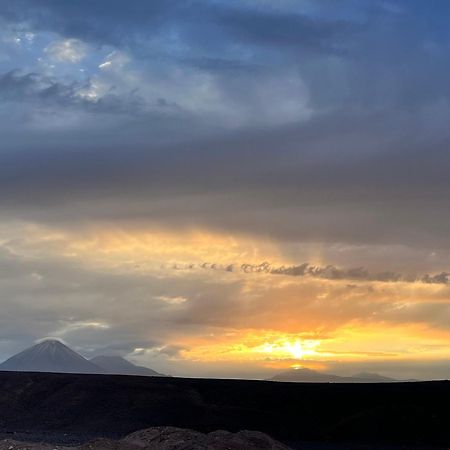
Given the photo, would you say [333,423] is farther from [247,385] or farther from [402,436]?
[247,385]

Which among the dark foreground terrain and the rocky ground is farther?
the dark foreground terrain

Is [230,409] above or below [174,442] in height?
above

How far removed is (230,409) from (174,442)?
35.8 m

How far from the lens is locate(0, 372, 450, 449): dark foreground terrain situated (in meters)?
60.0

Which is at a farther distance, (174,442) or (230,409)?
(230,409)

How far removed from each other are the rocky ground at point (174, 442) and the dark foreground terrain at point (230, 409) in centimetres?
1914

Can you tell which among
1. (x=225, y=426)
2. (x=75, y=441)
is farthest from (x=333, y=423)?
(x=75, y=441)

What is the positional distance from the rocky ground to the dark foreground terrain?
19.1 meters

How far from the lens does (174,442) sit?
34062 millimetres

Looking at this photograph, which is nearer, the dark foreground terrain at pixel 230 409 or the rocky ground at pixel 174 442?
the rocky ground at pixel 174 442

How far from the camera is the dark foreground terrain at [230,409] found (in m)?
60.0

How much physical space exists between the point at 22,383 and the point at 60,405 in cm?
1113

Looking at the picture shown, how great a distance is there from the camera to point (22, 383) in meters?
81.4

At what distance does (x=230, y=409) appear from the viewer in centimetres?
6900
